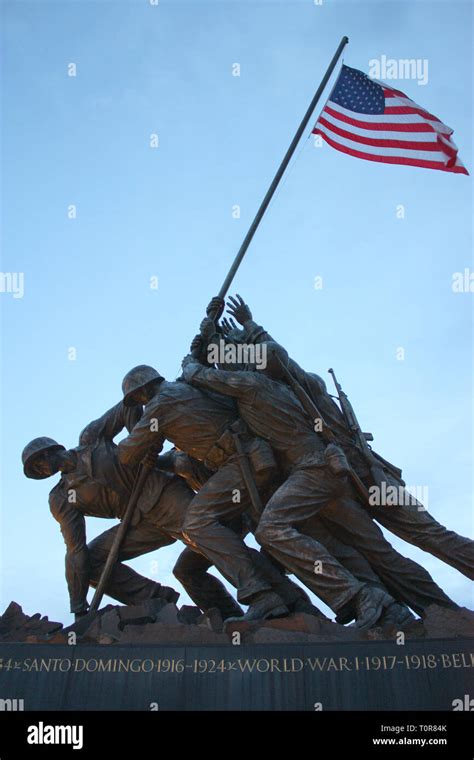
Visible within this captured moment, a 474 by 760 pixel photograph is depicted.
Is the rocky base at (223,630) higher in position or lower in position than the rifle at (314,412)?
lower

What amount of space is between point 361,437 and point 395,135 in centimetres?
451

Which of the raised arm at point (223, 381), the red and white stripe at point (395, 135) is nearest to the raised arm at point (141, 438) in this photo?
the raised arm at point (223, 381)

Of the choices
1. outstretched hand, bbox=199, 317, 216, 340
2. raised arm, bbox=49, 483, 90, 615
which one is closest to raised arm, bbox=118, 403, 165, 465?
raised arm, bbox=49, 483, 90, 615

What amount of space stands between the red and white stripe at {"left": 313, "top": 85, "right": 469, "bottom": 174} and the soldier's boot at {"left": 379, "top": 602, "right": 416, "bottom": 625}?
20.3 ft

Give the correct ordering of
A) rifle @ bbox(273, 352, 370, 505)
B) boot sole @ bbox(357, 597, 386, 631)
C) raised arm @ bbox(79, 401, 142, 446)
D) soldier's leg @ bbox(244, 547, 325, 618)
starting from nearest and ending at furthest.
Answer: boot sole @ bbox(357, 597, 386, 631)
soldier's leg @ bbox(244, 547, 325, 618)
rifle @ bbox(273, 352, 370, 505)
raised arm @ bbox(79, 401, 142, 446)

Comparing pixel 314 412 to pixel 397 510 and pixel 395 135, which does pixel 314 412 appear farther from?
pixel 395 135

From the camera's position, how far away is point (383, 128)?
39.8 ft

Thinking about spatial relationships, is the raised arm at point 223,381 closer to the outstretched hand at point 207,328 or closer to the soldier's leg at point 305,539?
the outstretched hand at point 207,328

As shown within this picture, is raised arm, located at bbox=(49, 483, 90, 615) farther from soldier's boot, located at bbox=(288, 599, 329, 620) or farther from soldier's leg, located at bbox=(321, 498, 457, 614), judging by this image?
soldier's leg, located at bbox=(321, 498, 457, 614)

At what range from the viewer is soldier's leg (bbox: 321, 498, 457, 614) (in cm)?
1015

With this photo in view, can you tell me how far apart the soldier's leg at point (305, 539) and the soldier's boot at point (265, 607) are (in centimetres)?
38

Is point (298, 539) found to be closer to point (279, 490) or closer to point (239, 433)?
point (279, 490)

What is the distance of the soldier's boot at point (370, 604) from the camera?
Answer: 9.09 m
